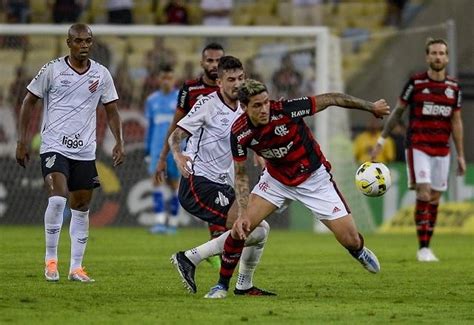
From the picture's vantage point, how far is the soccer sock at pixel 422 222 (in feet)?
48.5

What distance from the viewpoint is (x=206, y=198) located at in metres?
11.1

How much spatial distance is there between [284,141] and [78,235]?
2.54 meters

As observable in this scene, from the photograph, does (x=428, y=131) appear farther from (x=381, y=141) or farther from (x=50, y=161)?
(x=50, y=161)

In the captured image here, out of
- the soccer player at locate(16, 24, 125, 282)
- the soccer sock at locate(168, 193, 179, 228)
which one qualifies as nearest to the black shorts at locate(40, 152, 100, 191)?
the soccer player at locate(16, 24, 125, 282)

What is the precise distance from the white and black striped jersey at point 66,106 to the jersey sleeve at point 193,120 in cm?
92

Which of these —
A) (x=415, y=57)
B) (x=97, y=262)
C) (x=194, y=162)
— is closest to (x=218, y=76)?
(x=194, y=162)

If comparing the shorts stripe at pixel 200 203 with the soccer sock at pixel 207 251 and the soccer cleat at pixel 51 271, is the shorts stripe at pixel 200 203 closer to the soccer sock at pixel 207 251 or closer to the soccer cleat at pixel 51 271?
the soccer sock at pixel 207 251

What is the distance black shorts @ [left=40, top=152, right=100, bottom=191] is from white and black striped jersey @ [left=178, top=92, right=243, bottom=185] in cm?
92

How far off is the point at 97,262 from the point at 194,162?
290 cm

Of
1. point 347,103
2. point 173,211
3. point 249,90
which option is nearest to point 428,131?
point 347,103

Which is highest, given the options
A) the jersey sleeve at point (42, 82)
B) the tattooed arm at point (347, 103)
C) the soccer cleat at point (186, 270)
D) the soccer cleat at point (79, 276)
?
the jersey sleeve at point (42, 82)

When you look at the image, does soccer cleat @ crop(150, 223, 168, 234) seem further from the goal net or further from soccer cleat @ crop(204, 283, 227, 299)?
soccer cleat @ crop(204, 283, 227, 299)

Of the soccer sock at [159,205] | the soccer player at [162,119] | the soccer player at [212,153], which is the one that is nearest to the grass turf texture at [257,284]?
the soccer player at [212,153]

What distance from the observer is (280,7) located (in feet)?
84.7
